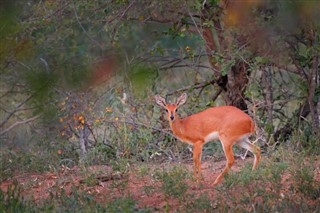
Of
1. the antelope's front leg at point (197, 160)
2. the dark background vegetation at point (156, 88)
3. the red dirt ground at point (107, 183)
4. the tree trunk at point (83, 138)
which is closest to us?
the red dirt ground at point (107, 183)

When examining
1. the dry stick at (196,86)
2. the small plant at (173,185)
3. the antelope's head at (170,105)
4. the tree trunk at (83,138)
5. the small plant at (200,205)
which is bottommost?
the small plant at (200,205)

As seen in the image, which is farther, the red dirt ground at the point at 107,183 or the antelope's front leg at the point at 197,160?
the antelope's front leg at the point at 197,160

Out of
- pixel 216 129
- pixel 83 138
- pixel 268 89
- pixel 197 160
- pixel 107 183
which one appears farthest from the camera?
pixel 268 89

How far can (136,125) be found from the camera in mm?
11500

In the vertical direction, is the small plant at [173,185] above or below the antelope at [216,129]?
below

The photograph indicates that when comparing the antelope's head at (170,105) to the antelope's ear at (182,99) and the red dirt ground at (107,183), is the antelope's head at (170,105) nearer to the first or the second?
the antelope's ear at (182,99)

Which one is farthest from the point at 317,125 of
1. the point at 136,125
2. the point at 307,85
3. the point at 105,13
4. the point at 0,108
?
the point at 0,108

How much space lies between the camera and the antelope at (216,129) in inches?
391

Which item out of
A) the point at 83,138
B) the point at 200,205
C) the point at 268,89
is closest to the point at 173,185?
the point at 200,205

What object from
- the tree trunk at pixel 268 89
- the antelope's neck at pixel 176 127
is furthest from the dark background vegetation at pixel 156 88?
the antelope's neck at pixel 176 127

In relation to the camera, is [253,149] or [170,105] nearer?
[253,149]

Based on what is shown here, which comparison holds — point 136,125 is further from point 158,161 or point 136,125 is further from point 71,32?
point 71,32

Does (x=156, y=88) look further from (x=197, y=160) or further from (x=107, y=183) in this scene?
(x=107, y=183)

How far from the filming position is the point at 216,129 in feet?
33.2
